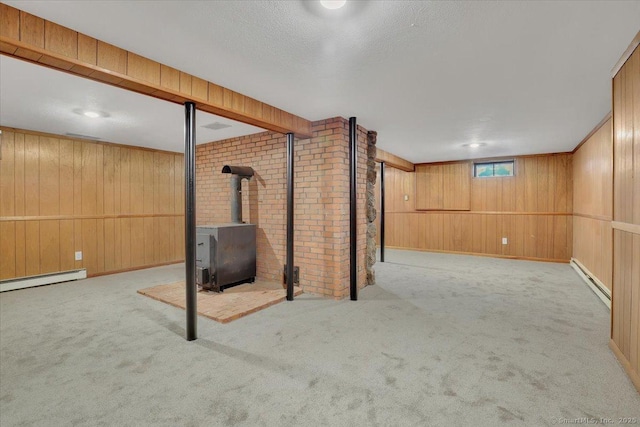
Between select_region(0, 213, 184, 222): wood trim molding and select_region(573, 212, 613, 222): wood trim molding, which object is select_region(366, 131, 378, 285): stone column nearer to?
select_region(573, 212, 613, 222): wood trim molding

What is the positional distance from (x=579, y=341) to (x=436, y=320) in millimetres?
1173

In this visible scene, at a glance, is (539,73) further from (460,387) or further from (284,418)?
(284,418)

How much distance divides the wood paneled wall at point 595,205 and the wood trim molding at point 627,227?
1.29m

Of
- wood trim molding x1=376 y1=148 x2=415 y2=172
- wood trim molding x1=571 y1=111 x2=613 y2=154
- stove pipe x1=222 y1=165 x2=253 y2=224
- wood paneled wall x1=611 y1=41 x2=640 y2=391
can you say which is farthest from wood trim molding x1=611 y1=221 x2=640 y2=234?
stove pipe x1=222 y1=165 x2=253 y2=224

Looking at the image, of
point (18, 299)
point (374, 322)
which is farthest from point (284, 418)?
point (18, 299)

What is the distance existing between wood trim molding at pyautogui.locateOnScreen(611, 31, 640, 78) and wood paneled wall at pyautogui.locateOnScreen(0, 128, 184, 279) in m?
6.66

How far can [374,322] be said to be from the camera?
3.12 m

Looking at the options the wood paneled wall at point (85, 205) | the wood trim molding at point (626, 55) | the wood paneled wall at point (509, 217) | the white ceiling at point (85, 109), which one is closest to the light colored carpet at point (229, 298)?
the wood paneled wall at point (85, 205)

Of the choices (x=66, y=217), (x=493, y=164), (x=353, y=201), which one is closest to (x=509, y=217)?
(x=493, y=164)

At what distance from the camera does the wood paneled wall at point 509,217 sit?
6426mm

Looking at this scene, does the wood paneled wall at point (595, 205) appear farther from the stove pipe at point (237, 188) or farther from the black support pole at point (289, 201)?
the stove pipe at point (237, 188)

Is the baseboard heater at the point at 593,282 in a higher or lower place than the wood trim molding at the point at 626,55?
lower

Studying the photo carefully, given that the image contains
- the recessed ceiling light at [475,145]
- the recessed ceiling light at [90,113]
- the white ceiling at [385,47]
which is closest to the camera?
the white ceiling at [385,47]

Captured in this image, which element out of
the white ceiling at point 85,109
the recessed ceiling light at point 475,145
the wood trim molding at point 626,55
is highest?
the recessed ceiling light at point 475,145
